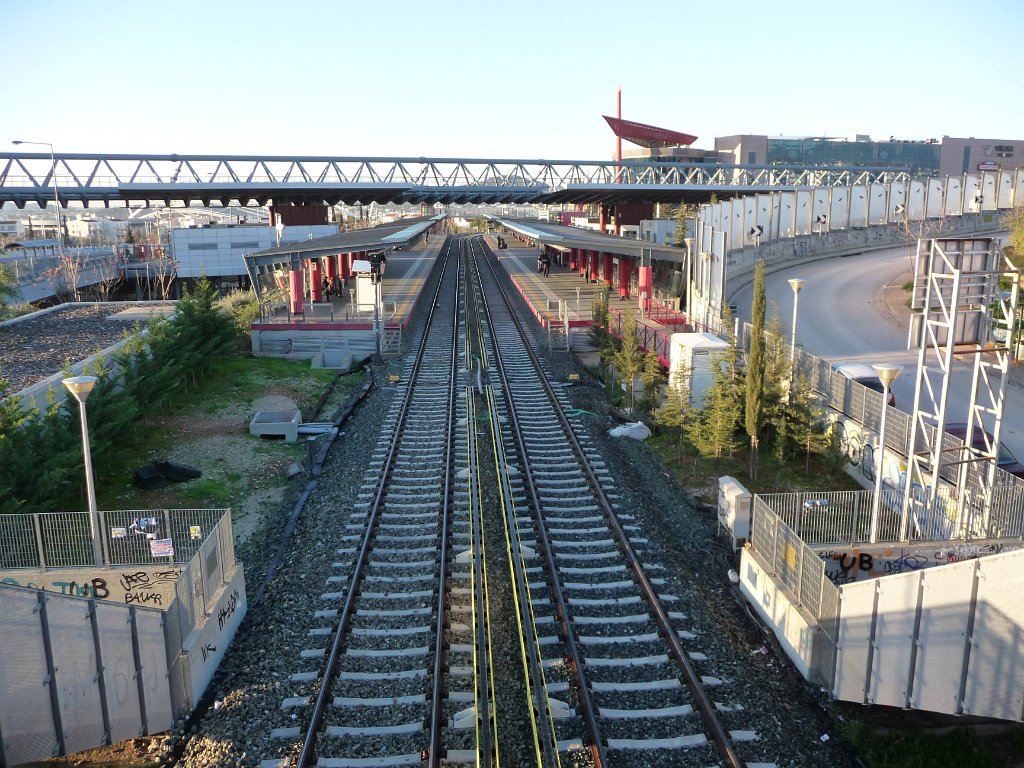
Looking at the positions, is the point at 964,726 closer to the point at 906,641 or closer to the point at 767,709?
the point at 906,641

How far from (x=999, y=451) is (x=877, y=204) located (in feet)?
110

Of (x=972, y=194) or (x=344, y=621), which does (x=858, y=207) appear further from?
(x=344, y=621)

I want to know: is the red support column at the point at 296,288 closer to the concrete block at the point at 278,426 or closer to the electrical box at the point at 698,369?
the concrete block at the point at 278,426

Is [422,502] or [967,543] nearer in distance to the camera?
[967,543]

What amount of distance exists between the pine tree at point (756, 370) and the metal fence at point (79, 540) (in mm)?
9783

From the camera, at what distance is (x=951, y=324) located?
984cm

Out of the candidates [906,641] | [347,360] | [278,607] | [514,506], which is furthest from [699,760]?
[347,360]

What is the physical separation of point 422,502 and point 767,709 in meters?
7.25

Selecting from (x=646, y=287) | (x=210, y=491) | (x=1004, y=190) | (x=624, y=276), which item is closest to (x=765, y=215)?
(x=624, y=276)

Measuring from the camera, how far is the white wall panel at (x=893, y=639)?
815 centimetres

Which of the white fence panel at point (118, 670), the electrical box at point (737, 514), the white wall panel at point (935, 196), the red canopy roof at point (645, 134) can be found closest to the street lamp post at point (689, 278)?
the electrical box at point (737, 514)

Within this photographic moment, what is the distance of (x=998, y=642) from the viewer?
771cm

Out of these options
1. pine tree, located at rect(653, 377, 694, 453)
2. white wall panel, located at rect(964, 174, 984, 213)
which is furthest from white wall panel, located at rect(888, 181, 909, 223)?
pine tree, located at rect(653, 377, 694, 453)

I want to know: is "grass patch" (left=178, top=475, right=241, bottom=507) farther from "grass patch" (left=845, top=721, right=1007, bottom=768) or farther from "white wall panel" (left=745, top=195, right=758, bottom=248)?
"white wall panel" (left=745, top=195, right=758, bottom=248)
